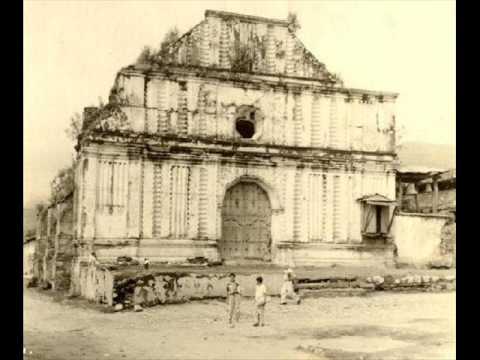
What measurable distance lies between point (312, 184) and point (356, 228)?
2374 millimetres

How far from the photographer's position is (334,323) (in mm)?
14344

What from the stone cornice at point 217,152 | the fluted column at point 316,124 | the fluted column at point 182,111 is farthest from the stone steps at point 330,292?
the fluted column at point 182,111

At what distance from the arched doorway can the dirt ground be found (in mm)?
5307

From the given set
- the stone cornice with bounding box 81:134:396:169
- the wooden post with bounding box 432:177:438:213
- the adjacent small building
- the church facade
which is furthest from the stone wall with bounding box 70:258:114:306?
the wooden post with bounding box 432:177:438:213

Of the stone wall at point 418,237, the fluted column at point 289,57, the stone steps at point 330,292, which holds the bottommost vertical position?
the stone steps at point 330,292

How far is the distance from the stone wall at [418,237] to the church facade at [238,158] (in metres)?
0.76

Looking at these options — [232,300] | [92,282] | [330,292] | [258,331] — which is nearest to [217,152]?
[92,282]

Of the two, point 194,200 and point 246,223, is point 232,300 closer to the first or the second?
point 194,200

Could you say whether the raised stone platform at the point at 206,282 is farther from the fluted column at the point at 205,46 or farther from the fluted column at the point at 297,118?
the fluted column at the point at 205,46

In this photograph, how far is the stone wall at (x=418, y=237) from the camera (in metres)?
24.5
